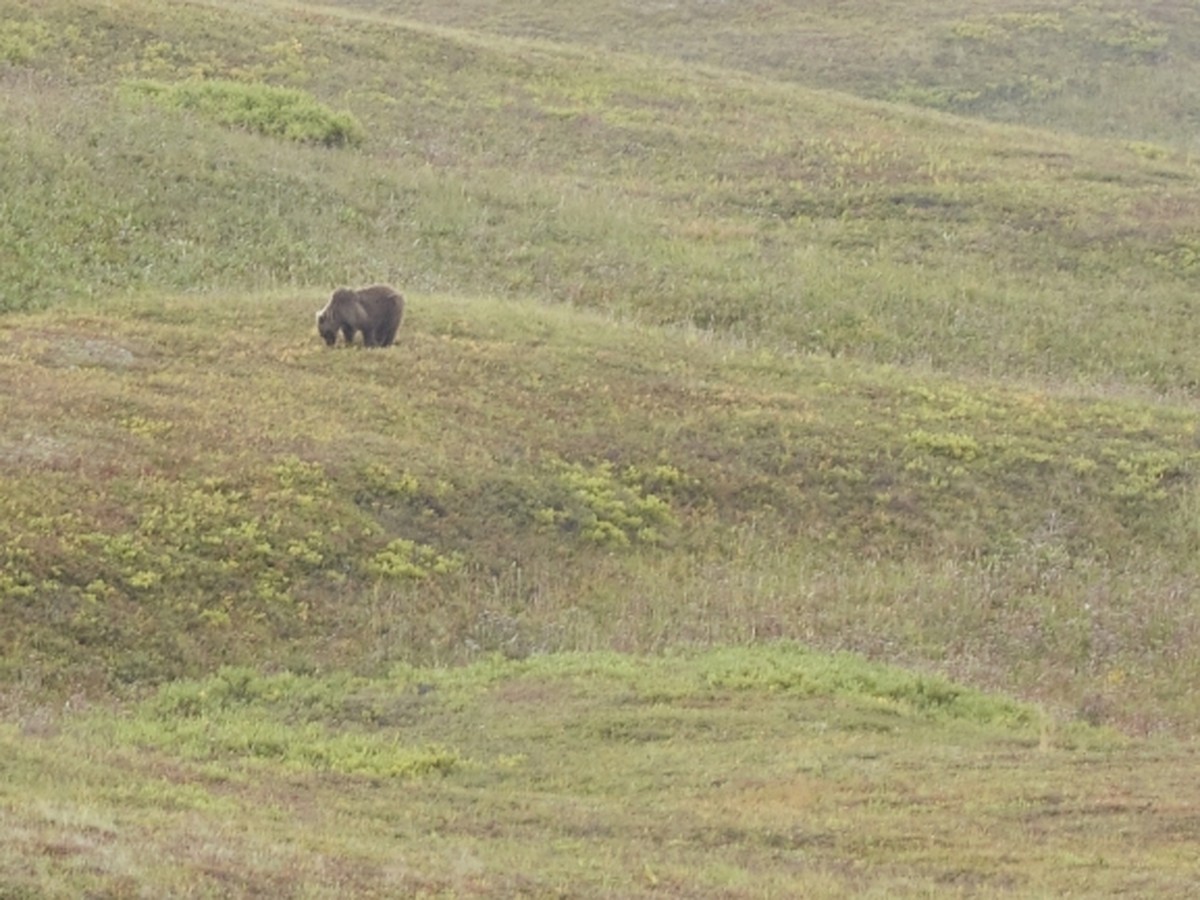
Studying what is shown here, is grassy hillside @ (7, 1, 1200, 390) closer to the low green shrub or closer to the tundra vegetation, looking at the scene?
the tundra vegetation

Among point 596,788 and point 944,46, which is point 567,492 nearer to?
point 596,788

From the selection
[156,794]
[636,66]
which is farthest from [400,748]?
[636,66]

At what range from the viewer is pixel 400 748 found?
531 inches

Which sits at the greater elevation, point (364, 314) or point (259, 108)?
point (259, 108)

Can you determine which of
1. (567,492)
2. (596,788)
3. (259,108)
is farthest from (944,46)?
(596,788)

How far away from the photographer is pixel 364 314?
23609 mm

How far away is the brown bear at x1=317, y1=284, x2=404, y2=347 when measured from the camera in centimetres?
2344

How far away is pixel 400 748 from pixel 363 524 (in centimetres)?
514

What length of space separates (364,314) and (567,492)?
15.8 feet

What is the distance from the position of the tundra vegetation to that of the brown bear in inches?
15.2

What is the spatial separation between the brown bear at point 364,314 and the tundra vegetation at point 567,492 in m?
0.39

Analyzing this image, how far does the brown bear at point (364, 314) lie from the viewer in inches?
923

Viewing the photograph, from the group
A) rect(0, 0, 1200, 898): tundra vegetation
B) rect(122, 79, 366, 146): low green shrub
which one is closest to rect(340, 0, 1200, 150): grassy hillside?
rect(0, 0, 1200, 898): tundra vegetation

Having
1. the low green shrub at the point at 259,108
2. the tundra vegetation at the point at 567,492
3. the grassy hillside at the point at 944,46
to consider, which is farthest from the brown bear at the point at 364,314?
the grassy hillside at the point at 944,46
